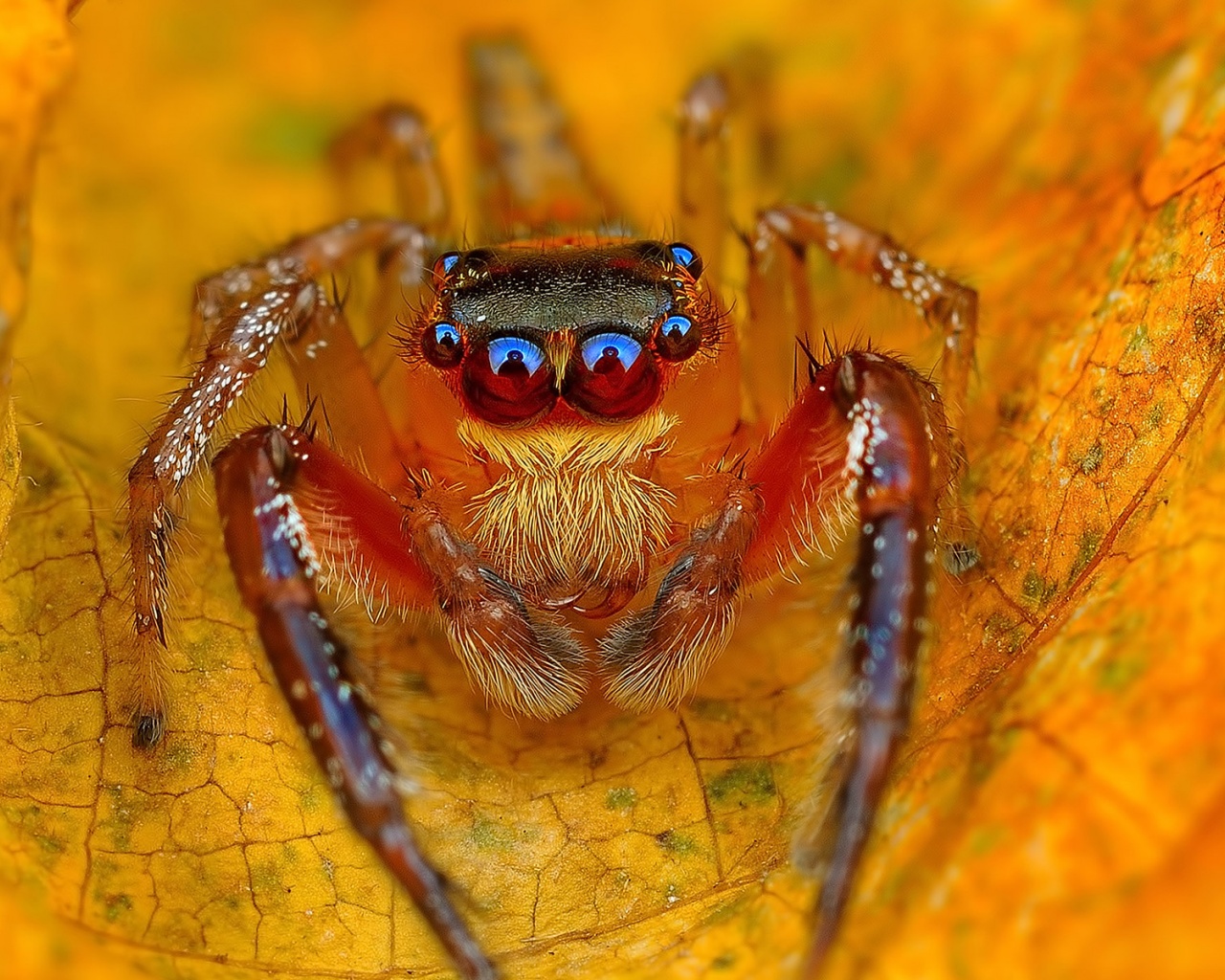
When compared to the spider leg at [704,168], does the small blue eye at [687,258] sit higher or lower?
lower

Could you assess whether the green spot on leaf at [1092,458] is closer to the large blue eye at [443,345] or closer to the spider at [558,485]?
the spider at [558,485]

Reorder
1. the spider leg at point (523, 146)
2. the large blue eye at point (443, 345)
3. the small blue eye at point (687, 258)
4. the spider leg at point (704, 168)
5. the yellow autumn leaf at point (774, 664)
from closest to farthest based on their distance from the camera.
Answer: the yellow autumn leaf at point (774, 664) < the large blue eye at point (443, 345) < the small blue eye at point (687, 258) < the spider leg at point (704, 168) < the spider leg at point (523, 146)

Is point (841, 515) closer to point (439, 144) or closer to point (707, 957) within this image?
point (707, 957)

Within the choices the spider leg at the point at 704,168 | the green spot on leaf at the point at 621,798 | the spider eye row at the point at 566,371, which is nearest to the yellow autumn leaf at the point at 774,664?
the green spot on leaf at the point at 621,798

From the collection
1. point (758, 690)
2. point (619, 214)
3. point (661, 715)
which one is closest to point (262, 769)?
point (661, 715)

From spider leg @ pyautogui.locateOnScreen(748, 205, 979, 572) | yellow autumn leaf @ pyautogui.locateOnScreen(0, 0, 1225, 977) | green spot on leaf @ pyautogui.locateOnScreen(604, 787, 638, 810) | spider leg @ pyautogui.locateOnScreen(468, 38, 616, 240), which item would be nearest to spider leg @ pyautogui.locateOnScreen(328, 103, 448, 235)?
spider leg @ pyautogui.locateOnScreen(468, 38, 616, 240)

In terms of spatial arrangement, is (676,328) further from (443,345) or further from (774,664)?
(774,664)
